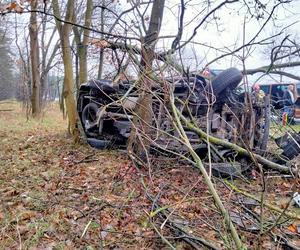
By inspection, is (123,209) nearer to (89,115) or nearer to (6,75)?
(89,115)

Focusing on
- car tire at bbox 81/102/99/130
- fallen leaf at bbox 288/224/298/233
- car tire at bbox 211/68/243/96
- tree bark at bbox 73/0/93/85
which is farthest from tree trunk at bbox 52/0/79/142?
fallen leaf at bbox 288/224/298/233

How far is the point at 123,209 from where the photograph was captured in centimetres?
389

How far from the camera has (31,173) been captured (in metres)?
5.41

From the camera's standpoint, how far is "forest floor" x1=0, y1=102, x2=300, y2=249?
3.17m

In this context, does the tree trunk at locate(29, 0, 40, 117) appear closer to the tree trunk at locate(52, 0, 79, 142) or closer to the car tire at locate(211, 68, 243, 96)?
the tree trunk at locate(52, 0, 79, 142)

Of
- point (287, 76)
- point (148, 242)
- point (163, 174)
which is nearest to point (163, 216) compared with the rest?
point (148, 242)

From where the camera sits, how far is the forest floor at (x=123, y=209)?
3172 millimetres

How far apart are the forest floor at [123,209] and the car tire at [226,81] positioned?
138cm

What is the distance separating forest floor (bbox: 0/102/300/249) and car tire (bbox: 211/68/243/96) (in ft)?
4.54

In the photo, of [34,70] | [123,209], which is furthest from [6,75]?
[123,209]

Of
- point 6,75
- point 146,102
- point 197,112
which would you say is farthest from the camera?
point 6,75

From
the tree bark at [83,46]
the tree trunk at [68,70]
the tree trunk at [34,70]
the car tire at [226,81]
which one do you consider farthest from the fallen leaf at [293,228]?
the tree trunk at [34,70]

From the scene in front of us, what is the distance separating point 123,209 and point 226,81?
9.19 ft

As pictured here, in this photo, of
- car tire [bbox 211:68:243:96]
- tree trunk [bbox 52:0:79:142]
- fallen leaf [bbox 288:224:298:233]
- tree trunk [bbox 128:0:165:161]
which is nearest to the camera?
fallen leaf [bbox 288:224:298:233]
